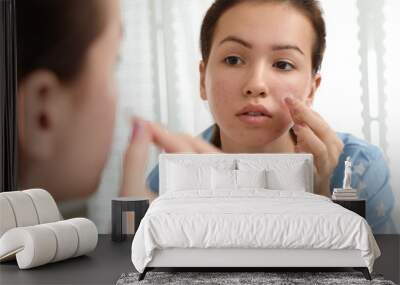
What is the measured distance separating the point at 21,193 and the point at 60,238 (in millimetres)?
700

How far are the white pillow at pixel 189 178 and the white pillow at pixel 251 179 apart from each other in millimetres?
328

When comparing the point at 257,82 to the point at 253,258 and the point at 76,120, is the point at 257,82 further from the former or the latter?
the point at 253,258

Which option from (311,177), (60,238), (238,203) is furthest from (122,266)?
(311,177)

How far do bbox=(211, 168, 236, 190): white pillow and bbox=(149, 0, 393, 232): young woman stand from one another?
0.72 metres

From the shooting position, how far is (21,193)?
5.93 m

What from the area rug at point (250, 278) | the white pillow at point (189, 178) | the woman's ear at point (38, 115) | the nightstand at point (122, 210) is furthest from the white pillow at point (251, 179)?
the woman's ear at point (38, 115)

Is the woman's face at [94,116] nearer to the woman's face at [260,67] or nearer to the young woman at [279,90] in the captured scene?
the young woman at [279,90]

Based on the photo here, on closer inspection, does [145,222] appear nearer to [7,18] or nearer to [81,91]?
[81,91]

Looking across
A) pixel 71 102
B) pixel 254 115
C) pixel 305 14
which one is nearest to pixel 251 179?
pixel 254 115

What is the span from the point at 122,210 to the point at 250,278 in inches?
89.7

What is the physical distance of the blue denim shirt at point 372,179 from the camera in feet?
23.9

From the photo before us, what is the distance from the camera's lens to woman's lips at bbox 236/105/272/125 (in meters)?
7.24

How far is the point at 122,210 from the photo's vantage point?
687cm

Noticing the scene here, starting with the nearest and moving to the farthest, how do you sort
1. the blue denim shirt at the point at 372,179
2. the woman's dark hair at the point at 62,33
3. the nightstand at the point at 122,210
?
the nightstand at the point at 122,210, the blue denim shirt at the point at 372,179, the woman's dark hair at the point at 62,33
